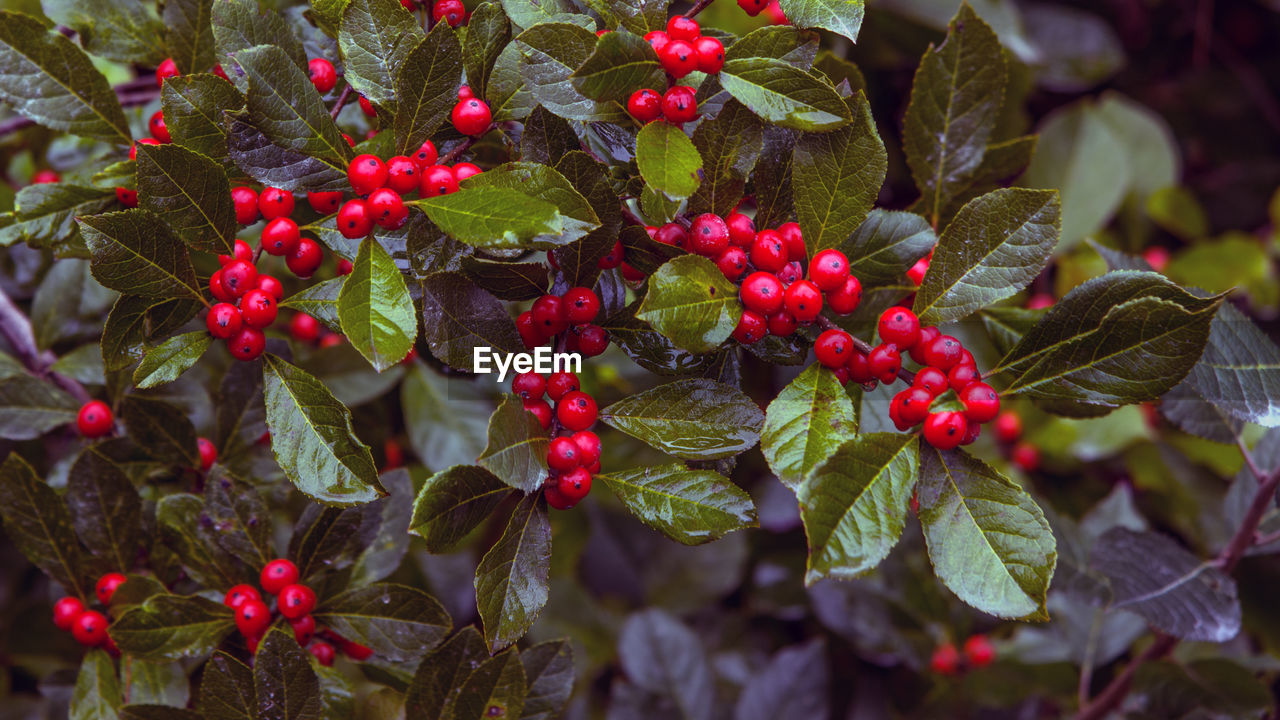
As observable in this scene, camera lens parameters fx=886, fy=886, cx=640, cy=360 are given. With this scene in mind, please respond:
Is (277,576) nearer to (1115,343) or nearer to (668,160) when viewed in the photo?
(668,160)

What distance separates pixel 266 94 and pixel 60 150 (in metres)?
0.81

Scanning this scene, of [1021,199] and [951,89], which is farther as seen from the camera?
[951,89]

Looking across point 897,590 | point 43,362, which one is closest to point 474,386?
point 43,362

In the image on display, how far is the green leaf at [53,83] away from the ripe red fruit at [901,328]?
31.6 inches

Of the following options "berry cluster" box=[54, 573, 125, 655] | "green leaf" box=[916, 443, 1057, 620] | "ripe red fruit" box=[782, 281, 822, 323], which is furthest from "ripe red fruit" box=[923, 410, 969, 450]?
"berry cluster" box=[54, 573, 125, 655]

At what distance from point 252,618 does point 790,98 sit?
29.3 inches

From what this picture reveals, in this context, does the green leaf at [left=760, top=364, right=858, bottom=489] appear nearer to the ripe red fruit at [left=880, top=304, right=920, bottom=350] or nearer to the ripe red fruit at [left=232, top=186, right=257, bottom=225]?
the ripe red fruit at [left=880, top=304, right=920, bottom=350]

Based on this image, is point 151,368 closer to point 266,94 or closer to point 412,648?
point 266,94

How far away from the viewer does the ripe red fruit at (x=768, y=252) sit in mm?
789

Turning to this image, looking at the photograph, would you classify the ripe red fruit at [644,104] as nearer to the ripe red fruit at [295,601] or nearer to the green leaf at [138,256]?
the green leaf at [138,256]

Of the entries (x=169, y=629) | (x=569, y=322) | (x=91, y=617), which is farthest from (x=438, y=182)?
(x=91, y=617)

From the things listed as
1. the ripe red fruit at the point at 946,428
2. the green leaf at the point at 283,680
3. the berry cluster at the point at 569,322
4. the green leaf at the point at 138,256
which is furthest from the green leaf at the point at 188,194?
the ripe red fruit at the point at 946,428

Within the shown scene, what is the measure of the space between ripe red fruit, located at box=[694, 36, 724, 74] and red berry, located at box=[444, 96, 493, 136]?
7.8 inches

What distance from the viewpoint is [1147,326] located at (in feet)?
2.37
